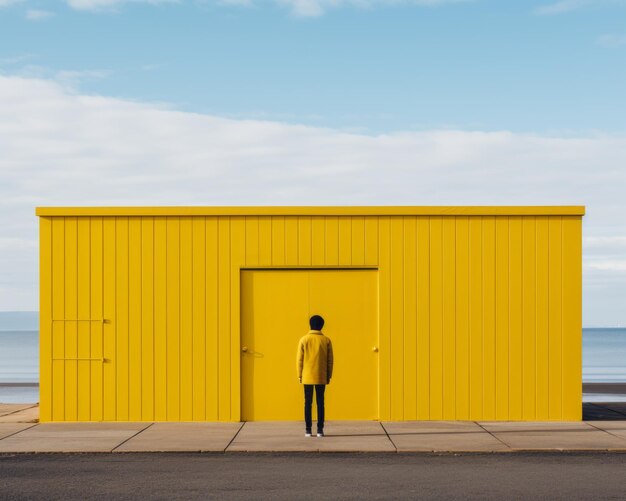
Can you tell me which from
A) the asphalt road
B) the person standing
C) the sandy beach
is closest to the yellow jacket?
the person standing

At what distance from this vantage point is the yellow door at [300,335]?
15.4 metres

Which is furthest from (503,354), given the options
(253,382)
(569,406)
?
(253,382)

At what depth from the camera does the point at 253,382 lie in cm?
1541

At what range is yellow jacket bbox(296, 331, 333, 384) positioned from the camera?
1356 cm

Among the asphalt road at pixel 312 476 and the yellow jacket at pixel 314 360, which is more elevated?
the yellow jacket at pixel 314 360

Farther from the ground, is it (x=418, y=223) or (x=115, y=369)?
(x=418, y=223)

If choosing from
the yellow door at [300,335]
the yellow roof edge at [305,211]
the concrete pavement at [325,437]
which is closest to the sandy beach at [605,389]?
the concrete pavement at [325,437]

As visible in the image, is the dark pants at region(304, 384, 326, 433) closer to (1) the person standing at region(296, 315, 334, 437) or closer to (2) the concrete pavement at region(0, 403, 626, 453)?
(1) the person standing at region(296, 315, 334, 437)

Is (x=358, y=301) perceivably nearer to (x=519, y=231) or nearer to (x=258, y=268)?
(x=258, y=268)

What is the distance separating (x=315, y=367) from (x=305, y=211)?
288cm

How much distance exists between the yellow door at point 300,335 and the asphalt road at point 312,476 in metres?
3.33

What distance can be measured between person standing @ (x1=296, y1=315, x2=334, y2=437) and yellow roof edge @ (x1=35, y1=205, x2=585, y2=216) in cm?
234

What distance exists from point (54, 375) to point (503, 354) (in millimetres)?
7144

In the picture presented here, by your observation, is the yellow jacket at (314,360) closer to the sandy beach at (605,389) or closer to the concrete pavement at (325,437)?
the concrete pavement at (325,437)
